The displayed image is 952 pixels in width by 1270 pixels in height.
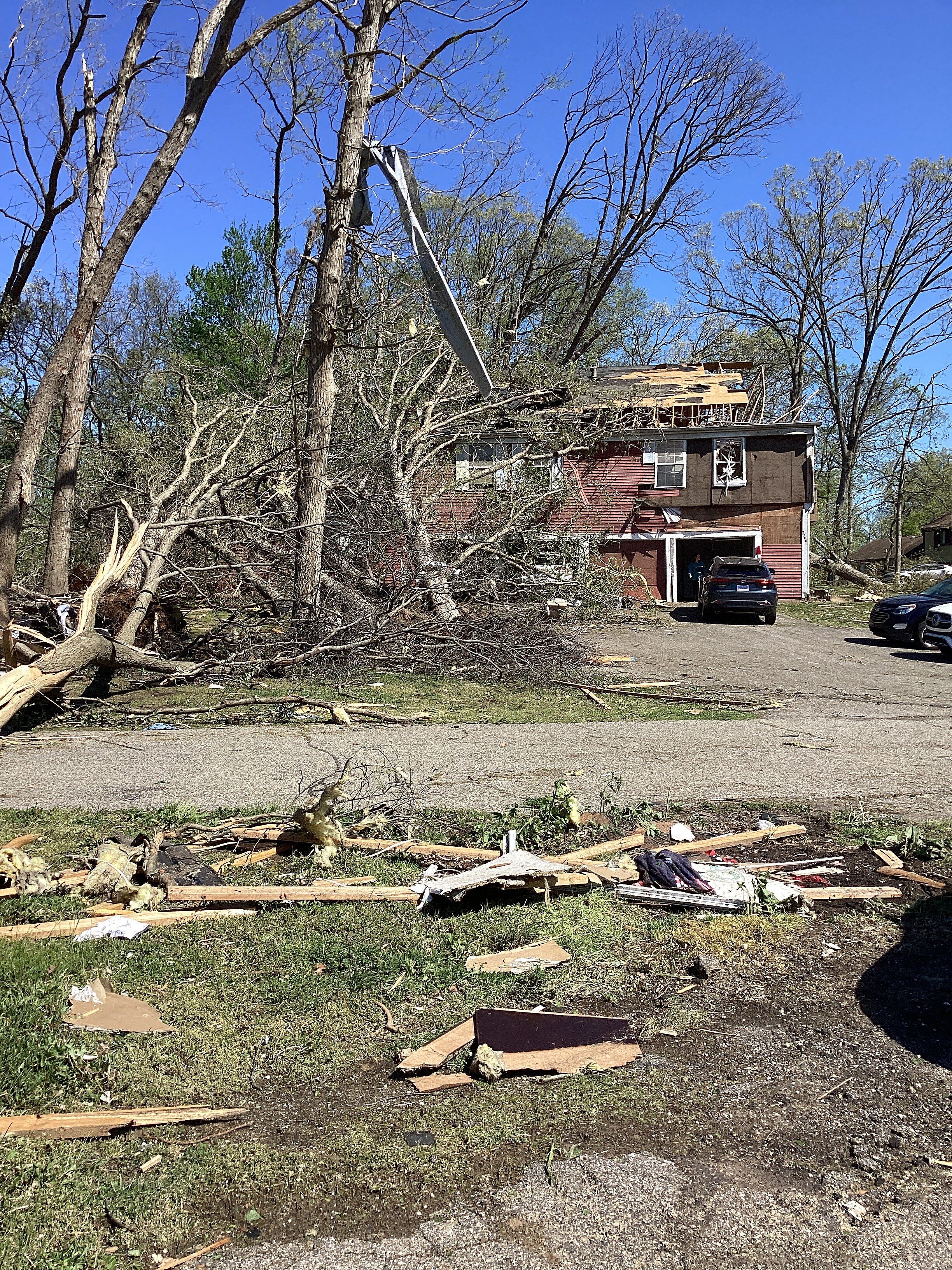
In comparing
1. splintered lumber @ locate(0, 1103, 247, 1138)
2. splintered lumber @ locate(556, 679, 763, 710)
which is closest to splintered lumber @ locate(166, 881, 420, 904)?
splintered lumber @ locate(0, 1103, 247, 1138)

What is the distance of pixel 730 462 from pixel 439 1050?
96.3 feet

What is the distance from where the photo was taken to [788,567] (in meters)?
31.1

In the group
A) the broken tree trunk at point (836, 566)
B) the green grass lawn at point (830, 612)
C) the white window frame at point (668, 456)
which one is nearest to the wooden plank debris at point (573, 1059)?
the green grass lawn at point (830, 612)

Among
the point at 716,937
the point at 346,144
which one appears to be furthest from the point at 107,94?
the point at 716,937

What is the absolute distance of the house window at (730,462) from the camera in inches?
1201

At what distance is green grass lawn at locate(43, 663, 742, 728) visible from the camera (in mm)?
10148

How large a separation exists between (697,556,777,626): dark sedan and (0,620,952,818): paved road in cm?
1303

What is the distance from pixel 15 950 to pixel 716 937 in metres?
3.18

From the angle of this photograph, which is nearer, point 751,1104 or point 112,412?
point 751,1104

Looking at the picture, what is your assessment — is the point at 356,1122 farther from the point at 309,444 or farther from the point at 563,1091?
the point at 309,444

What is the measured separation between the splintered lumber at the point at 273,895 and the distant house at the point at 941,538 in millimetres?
62762

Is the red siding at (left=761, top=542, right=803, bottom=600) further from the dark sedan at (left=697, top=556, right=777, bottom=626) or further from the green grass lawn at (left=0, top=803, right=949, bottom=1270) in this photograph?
the green grass lawn at (left=0, top=803, right=949, bottom=1270)

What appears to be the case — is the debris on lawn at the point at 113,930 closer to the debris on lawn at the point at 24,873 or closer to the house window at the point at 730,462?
the debris on lawn at the point at 24,873

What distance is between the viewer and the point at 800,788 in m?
7.20
